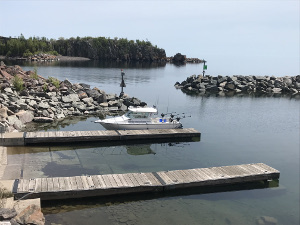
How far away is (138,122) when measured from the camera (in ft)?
109

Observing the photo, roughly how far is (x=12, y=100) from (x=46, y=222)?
79.5 ft

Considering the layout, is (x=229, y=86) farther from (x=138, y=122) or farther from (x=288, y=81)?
(x=138, y=122)

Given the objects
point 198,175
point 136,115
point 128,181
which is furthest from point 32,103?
point 198,175

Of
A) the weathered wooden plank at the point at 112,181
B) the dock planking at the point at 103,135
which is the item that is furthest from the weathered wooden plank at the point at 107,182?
the dock planking at the point at 103,135

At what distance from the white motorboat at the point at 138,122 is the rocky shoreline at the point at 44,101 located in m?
8.35

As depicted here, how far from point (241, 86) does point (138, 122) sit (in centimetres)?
5411

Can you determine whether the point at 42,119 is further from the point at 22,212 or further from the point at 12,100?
the point at 22,212

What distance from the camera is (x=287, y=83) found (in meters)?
86.5

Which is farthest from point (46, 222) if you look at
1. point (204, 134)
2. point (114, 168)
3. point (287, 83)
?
point (287, 83)

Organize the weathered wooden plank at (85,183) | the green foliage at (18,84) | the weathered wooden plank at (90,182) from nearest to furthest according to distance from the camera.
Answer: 1. the weathered wooden plank at (85,183)
2. the weathered wooden plank at (90,182)
3. the green foliage at (18,84)

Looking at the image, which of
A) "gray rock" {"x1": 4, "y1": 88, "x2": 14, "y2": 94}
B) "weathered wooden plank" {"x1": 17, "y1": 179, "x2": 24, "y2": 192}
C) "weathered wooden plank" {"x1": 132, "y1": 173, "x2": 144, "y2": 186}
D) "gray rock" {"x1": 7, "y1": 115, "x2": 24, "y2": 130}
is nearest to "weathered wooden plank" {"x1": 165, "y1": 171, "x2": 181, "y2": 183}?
"weathered wooden plank" {"x1": 132, "y1": 173, "x2": 144, "y2": 186}

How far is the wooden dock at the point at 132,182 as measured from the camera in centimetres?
1752

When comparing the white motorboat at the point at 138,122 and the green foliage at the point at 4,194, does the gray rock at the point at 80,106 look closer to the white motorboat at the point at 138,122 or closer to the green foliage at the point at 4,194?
the white motorboat at the point at 138,122

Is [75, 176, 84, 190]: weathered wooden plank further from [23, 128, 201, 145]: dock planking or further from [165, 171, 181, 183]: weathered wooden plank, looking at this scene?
[23, 128, 201, 145]: dock planking
